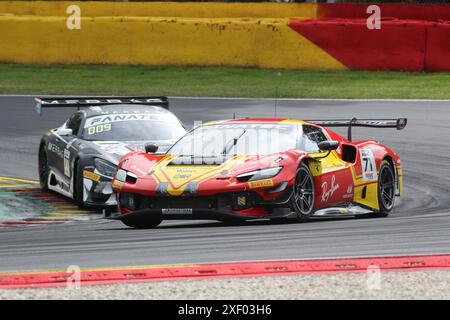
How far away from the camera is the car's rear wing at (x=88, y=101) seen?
15.2 meters

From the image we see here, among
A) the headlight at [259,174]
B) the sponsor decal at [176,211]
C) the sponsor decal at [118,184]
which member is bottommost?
the sponsor decal at [176,211]

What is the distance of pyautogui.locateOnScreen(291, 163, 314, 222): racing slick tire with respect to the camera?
37.2 feet

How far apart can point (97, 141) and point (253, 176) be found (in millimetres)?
3690

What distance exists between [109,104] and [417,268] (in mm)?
8053

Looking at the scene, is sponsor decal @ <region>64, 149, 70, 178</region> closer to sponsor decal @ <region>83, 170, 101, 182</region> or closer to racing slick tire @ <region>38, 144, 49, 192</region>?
sponsor decal @ <region>83, 170, 101, 182</region>

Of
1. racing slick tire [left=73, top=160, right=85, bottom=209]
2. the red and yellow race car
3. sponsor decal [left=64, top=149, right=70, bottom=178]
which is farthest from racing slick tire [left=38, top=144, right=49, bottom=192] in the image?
the red and yellow race car

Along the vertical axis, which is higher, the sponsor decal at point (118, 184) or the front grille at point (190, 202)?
the sponsor decal at point (118, 184)

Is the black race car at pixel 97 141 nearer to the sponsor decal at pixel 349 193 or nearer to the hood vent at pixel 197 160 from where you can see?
the hood vent at pixel 197 160

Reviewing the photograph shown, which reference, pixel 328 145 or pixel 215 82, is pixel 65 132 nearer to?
pixel 328 145

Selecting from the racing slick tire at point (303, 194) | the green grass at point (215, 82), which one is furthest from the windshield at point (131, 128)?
the green grass at point (215, 82)

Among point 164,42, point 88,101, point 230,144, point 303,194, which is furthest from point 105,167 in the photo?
point 164,42

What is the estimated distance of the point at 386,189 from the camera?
13.2 m

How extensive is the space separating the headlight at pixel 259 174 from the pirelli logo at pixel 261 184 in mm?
48
